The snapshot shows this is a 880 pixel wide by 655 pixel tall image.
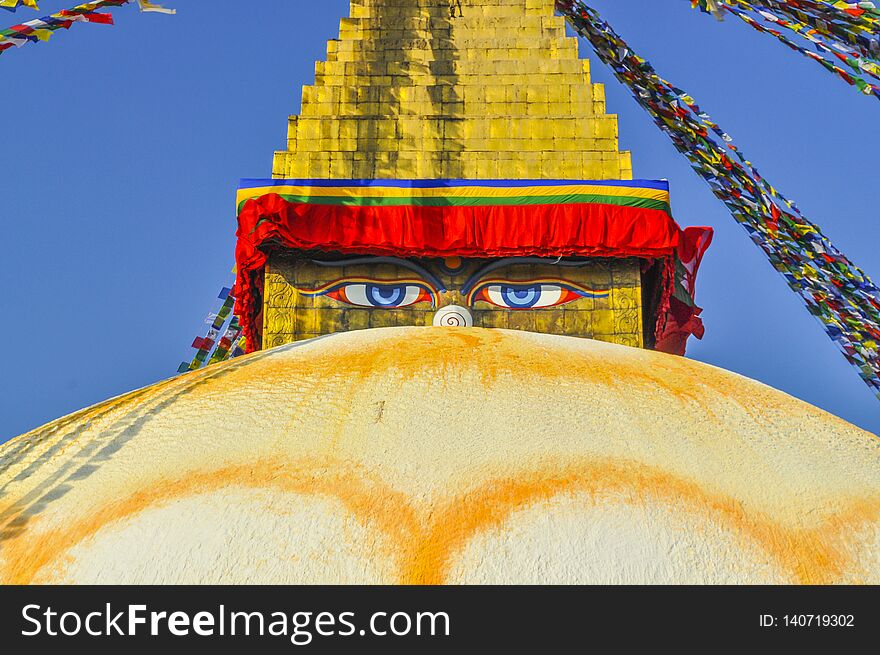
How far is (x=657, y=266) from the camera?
771cm

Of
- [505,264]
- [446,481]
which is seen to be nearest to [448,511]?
[446,481]

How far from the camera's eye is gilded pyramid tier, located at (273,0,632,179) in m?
7.77

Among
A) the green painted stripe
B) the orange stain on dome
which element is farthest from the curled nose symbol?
the orange stain on dome

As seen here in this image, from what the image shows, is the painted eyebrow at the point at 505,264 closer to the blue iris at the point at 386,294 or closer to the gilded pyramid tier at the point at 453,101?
the blue iris at the point at 386,294

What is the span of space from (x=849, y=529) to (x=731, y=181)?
451 cm

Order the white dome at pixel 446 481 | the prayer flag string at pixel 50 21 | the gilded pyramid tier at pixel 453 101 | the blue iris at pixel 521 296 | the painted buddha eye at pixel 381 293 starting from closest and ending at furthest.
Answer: the white dome at pixel 446 481 → the prayer flag string at pixel 50 21 → the blue iris at pixel 521 296 → the painted buddha eye at pixel 381 293 → the gilded pyramid tier at pixel 453 101

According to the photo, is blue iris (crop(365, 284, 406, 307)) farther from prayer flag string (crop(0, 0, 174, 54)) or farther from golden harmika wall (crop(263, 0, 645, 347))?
prayer flag string (crop(0, 0, 174, 54))

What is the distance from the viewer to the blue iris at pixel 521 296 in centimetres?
696

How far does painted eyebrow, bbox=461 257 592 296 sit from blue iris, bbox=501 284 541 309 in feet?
0.59

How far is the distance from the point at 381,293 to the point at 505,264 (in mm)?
945

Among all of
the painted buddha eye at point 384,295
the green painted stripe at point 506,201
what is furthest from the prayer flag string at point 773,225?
the painted buddha eye at point 384,295

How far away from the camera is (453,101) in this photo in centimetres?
807

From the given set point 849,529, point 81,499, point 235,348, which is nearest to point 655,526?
point 849,529

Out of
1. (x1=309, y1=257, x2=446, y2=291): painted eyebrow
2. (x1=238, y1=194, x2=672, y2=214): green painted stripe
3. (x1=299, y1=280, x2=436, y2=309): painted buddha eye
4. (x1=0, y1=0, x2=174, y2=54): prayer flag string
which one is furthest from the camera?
(x1=238, y1=194, x2=672, y2=214): green painted stripe
